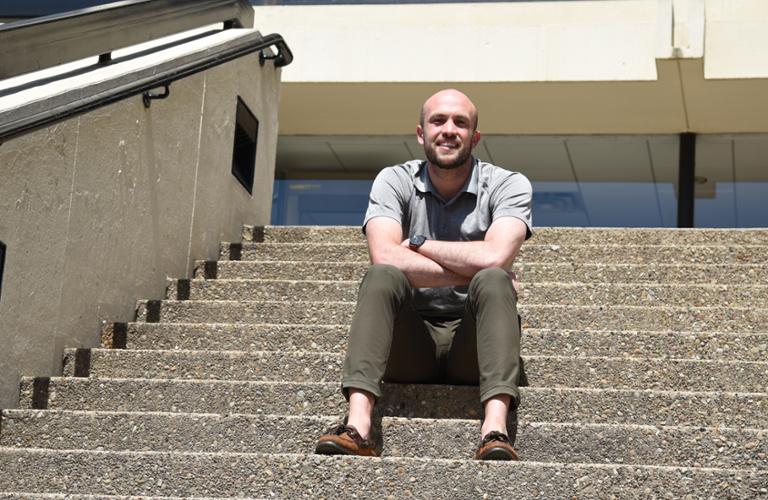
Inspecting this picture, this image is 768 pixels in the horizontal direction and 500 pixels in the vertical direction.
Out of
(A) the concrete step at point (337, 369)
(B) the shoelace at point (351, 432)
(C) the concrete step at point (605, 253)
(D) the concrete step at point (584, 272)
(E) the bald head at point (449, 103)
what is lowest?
(B) the shoelace at point (351, 432)

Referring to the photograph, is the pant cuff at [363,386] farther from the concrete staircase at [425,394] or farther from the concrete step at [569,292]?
the concrete step at [569,292]

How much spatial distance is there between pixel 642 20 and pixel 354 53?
2.53 meters

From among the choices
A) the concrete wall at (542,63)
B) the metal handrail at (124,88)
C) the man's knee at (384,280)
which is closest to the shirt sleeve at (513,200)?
the man's knee at (384,280)

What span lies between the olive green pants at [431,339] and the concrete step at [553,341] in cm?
62

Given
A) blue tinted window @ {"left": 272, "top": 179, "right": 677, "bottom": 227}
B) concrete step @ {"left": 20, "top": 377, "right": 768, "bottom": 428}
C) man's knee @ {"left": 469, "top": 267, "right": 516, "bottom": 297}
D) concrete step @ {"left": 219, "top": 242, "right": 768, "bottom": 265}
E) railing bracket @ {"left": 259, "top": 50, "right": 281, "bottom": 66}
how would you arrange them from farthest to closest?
blue tinted window @ {"left": 272, "top": 179, "right": 677, "bottom": 227} → railing bracket @ {"left": 259, "top": 50, "right": 281, "bottom": 66} → concrete step @ {"left": 219, "top": 242, "right": 768, "bottom": 265} → concrete step @ {"left": 20, "top": 377, "right": 768, "bottom": 428} → man's knee @ {"left": 469, "top": 267, "right": 516, "bottom": 297}

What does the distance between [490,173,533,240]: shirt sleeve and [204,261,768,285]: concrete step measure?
A: 4.97ft

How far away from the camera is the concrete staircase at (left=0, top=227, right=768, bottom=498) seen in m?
3.47

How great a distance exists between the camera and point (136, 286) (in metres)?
5.76

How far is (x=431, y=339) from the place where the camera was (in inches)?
169

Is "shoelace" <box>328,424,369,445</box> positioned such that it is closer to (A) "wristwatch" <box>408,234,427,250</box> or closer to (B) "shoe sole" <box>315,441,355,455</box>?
(B) "shoe sole" <box>315,441,355,455</box>

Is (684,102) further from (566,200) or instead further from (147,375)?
(147,375)

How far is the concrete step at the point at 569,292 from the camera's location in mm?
5445

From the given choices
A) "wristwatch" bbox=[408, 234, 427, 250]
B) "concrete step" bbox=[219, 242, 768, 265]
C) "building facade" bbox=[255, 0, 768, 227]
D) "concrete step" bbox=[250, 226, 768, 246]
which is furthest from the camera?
"building facade" bbox=[255, 0, 768, 227]

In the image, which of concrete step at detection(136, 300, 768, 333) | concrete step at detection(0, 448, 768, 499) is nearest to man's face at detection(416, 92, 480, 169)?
concrete step at detection(136, 300, 768, 333)
